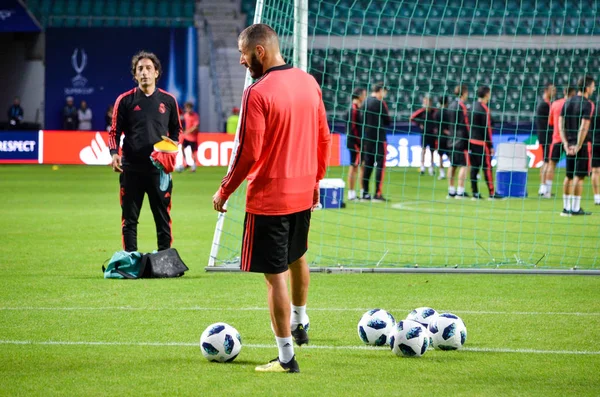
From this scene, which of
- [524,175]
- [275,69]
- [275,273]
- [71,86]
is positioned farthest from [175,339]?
[71,86]

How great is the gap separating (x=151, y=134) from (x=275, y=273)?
4.26m

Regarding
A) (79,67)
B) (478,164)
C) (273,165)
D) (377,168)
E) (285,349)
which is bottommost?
(285,349)

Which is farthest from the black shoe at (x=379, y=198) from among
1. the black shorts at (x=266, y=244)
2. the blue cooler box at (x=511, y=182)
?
the black shorts at (x=266, y=244)

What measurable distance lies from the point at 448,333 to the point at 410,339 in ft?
1.12

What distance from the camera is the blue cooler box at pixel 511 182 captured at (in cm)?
1934

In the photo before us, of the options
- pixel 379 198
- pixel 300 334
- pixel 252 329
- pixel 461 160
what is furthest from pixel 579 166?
pixel 300 334

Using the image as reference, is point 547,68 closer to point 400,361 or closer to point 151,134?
point 151,134

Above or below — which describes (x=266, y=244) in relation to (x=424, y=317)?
above

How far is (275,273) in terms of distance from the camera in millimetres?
5789

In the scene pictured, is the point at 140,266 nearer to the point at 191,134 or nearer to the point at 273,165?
the point at 273,165

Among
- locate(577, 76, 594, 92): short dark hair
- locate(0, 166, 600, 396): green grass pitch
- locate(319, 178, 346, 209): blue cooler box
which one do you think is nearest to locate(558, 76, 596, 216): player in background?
locate(577, 76, 594, 92): short dark hair

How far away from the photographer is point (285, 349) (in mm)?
5805

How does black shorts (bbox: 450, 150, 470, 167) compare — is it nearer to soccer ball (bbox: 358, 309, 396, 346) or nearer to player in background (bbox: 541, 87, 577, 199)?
player in background (bbox: 541, 87, 577, 199)

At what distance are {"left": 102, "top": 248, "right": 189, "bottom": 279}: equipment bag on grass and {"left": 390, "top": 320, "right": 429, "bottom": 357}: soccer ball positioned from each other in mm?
3832
